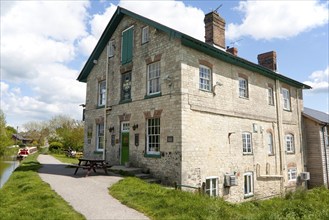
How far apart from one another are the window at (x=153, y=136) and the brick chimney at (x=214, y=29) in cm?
707

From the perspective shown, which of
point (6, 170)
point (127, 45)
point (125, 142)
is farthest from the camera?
point (6, 170)

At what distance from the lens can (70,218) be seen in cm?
636

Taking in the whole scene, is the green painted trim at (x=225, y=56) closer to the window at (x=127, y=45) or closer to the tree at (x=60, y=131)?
the window at (x=127, y=45)

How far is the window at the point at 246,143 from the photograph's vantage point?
49.8 feet

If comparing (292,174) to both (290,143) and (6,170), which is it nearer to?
(290,143)

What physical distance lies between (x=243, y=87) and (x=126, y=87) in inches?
289

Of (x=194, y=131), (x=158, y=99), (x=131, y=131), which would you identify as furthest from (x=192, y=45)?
(x=131, y=131)

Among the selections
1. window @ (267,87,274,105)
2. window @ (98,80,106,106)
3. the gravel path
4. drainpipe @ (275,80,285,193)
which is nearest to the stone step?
the gravel path

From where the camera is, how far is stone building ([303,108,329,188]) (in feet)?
65.2

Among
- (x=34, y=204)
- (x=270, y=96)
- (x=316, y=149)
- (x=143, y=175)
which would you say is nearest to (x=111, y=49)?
(x=143, y=175)

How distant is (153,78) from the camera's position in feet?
45.2

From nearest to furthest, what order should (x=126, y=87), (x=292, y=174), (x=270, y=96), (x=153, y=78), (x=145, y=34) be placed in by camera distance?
(x=153, y=78) → (x=145, y=34) → (x=126, y=87) → (x=270, y=96) → (x=292, y=174)

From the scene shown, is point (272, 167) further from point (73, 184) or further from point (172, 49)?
point (73, 184)

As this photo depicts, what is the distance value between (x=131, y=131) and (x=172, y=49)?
5185 mm
